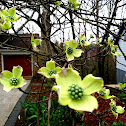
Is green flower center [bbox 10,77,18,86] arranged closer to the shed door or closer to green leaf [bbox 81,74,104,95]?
green leaf [bbox 81,74,104,95]

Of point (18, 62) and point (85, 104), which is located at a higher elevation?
point (85, 104)

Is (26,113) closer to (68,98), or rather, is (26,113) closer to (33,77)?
(68,98)

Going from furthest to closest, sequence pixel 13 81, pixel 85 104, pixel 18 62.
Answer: pixel 18 62 → pixel 13 81 → pixel 85 104

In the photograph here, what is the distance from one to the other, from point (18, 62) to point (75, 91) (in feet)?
22.9

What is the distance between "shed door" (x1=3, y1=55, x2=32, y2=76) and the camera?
6.84 metres

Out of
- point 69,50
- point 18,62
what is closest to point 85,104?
point 69,50

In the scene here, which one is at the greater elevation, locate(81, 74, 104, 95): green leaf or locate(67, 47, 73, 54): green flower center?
locate(67, 47, 73, 54): green flower center

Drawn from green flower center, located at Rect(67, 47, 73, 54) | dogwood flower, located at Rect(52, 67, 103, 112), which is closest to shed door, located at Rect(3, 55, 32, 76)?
green flower center, located at Rect(67, 47, 73, 54)

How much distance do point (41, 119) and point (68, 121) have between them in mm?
454

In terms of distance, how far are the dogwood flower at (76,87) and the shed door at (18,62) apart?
669cm

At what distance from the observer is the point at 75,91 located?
0.34m

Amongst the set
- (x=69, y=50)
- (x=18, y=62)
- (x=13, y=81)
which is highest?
(x=69, y=50)

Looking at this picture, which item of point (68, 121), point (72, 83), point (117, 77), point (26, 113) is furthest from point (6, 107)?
point (117, 77)

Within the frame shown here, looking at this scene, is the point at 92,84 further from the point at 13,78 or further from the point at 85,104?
the point at 13,78
